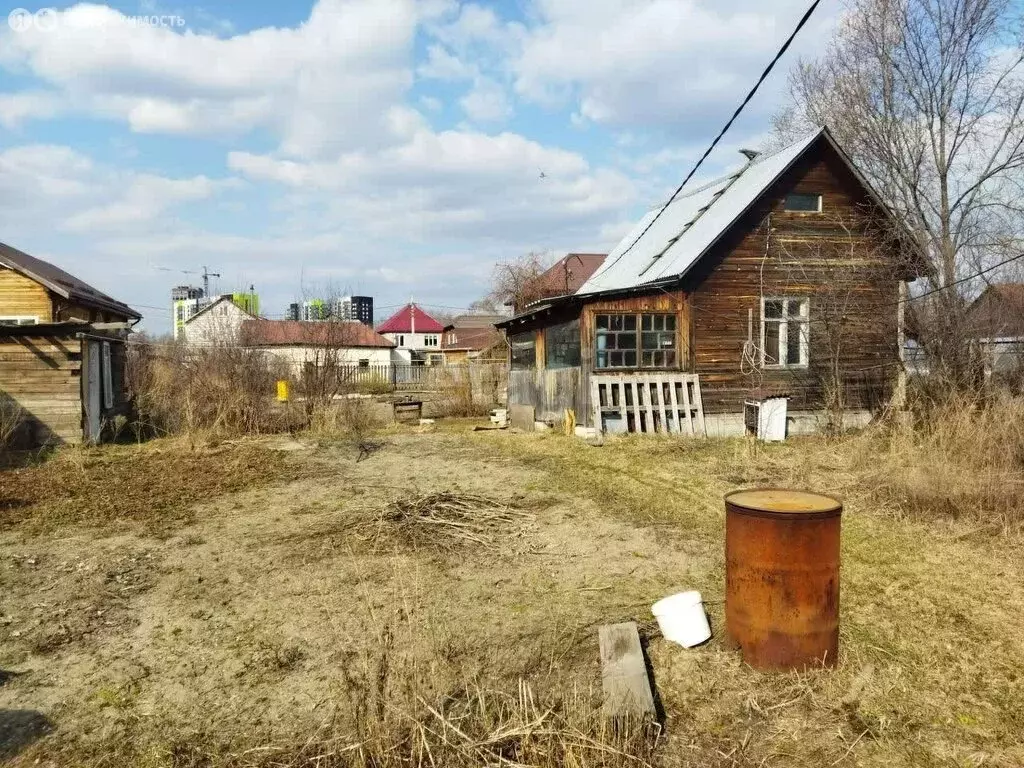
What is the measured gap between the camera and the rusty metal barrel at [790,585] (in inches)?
155

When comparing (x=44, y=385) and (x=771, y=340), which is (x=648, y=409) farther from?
(x=44, y=385)

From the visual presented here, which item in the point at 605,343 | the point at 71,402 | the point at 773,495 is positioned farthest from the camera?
the point at 605,343

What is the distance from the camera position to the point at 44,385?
13812 millimetres

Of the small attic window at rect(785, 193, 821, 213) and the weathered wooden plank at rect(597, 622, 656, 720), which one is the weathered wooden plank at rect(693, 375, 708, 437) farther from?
the weathered wooden plank at rect(597, 622, 656, 720)

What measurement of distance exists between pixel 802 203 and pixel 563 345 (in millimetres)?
6219

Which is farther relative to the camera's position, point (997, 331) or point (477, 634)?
point (997, 331)

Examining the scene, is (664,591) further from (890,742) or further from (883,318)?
(883,318)

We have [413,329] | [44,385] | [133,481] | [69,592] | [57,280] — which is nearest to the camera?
[69,592]

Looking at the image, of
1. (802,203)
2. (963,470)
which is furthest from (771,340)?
(963,470)

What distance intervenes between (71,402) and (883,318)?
679 inches

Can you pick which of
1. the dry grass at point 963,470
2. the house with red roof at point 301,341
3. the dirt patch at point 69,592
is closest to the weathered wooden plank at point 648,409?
the dry grass at point 963,470

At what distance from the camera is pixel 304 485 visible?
10398mm

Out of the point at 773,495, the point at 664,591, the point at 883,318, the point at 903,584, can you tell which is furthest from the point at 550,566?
the point at 883,318

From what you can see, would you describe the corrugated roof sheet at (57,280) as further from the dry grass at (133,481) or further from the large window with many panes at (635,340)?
the large window with many panes at (635,340)
